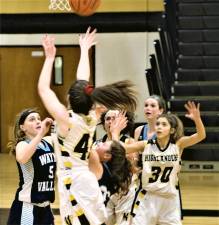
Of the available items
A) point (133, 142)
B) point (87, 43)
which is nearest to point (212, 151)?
point (133, 142)

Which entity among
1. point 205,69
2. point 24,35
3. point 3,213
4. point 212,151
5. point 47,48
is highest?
point 24,35

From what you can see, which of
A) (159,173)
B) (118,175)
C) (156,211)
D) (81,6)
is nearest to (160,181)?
(159,173)

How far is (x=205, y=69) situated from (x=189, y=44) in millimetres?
521

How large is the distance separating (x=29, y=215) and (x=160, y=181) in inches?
47.1

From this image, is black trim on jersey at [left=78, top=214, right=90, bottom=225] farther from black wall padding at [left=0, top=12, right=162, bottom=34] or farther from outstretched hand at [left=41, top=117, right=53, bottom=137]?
black wall padding at [left=0, top=12, right=162, bottom=34]

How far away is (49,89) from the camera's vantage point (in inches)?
143

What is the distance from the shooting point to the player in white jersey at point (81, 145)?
3.74 meters

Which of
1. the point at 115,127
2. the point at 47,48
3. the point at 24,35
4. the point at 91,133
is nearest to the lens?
the point at 47,48

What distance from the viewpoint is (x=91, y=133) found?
12.8 ft

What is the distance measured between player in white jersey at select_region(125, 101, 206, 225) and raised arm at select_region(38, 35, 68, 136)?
1.43 meters

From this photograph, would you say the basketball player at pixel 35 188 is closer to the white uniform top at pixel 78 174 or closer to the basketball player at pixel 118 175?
the white uniform top at pixel 78 174

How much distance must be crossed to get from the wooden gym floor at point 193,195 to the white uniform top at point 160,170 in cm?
156

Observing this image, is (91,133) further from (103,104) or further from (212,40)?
(212,40)

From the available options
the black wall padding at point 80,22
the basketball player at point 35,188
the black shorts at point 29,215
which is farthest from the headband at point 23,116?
the black wall padding at point 80,22
